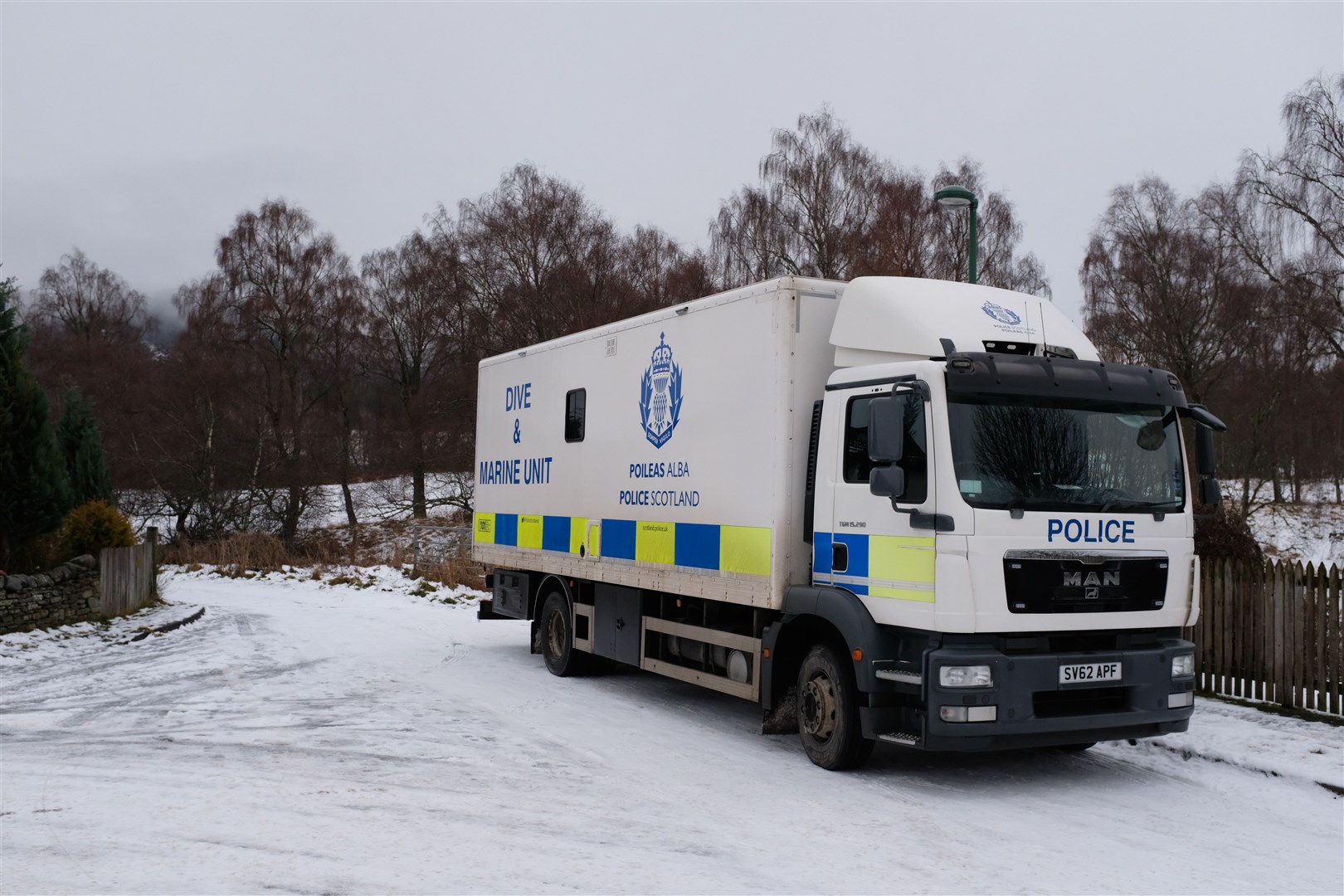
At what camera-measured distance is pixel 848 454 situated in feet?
24.4

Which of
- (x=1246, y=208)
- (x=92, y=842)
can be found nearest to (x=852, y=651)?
(x=92, y=842)

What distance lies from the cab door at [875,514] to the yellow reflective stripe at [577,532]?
3586 mm

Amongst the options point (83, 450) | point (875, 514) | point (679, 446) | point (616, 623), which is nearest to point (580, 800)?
point (875, 514)

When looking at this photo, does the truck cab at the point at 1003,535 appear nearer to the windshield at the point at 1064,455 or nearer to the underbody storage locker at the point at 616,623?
the windshield at the point at 1064,455

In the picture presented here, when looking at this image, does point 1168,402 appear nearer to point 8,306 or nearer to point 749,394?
Result: point 749,394

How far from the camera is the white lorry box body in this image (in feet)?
26.2

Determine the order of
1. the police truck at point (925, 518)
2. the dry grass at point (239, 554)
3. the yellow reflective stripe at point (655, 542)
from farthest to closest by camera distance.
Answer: the dry grass at point (239, 554), the yellow reflective stripe at point (655, 542), the police truck at point (925, 518)

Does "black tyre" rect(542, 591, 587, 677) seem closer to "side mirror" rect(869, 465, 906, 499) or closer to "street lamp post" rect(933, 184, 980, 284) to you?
"side mirror" rect(869, 465, 906, 499)

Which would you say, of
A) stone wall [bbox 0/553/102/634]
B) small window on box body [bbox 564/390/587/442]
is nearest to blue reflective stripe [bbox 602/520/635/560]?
→ small window on box body [bbox 564/390/587/442]

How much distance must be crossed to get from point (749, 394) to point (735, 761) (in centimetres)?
277

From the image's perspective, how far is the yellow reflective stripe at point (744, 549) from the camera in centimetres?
798

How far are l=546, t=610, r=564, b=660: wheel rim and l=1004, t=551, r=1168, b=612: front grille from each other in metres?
6.07

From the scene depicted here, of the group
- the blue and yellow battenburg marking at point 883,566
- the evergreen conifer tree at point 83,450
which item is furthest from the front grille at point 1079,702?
the evergreen conifer tree at point 83,450

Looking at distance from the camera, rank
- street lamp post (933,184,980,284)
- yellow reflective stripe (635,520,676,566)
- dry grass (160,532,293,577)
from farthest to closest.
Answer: dry grass (160,532,293,577) → street lamp post (933,184,980,284) → yellow reflective stripe (635,520,676,566)
